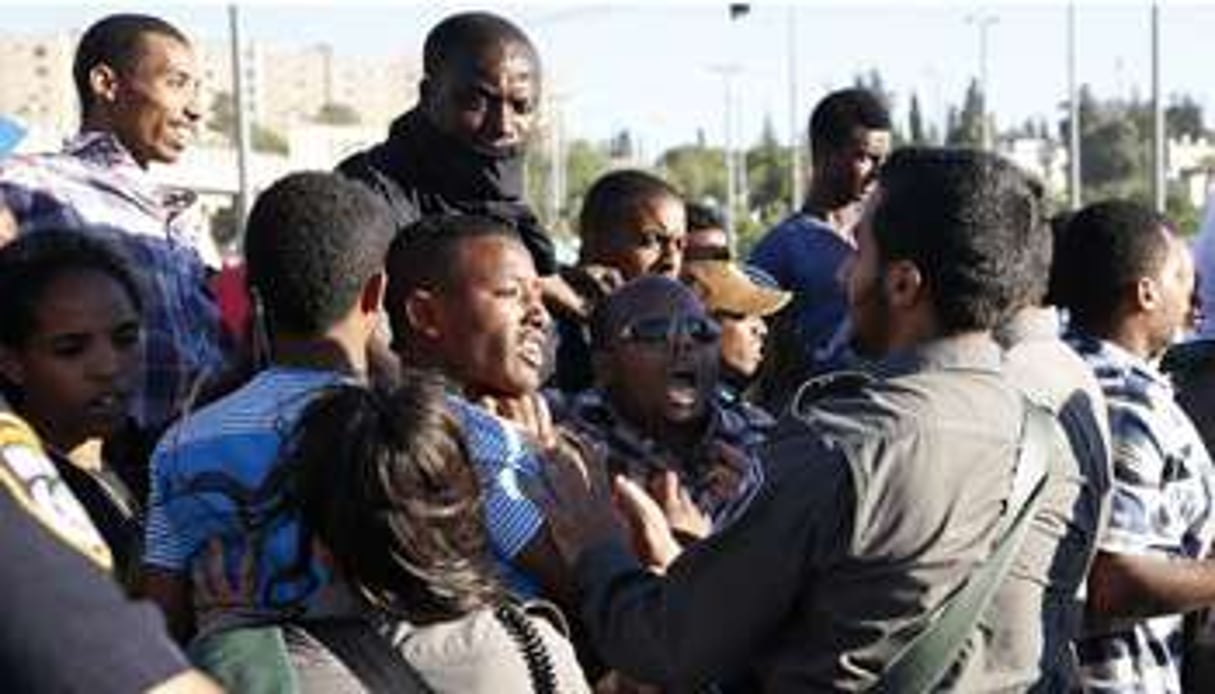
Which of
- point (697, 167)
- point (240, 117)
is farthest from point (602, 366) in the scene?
point (697, 167)

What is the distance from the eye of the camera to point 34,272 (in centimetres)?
392

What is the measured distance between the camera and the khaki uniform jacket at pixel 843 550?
3.09 metres

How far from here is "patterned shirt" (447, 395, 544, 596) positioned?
3273 millimetres

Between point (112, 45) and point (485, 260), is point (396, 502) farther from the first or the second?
point (112, 45)

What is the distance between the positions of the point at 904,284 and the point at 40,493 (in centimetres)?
174

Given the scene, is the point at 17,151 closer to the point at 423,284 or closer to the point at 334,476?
the point at 423,284

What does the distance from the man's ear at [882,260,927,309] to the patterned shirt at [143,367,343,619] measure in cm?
87

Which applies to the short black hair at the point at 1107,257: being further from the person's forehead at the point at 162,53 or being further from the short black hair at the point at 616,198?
the person's forehead at the point at 162,53

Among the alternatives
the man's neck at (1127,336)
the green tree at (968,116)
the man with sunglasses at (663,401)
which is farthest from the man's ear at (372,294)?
the green tree at (968,116)

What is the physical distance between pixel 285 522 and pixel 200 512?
1.01 ft

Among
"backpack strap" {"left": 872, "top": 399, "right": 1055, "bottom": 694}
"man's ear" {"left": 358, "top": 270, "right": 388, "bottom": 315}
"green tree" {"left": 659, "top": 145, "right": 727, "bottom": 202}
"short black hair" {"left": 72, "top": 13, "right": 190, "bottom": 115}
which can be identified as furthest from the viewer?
"green tree" {"left": 659, "top": 145, "right": 727, "bottom": 202}

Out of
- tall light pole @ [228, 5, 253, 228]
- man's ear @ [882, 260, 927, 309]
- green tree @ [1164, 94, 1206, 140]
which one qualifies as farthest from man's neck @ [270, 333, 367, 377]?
green tree @ [1164, 94, 1206, 140]

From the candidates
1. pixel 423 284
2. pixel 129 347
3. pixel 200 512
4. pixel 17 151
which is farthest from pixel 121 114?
pixel 200 512

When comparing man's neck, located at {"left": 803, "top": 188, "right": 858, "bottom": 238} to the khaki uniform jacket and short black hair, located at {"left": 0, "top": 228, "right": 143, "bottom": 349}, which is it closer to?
short black hair, located at {"left": 0, "top": 228, "right": 143, "bottom": 349}
